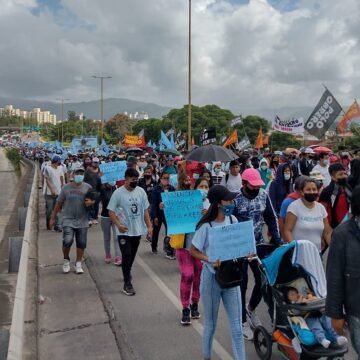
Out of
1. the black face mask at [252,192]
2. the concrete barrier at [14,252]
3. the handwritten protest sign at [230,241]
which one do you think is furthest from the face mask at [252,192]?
the concrete barrier at [14,252]

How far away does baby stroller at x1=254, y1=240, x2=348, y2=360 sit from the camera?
405 centimetres

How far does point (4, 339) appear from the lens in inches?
161

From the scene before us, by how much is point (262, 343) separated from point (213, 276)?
99 cm

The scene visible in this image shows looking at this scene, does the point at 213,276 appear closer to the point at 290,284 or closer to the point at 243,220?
the point at 290,284

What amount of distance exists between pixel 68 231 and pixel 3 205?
1467 cm

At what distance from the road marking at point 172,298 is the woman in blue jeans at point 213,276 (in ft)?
1.80

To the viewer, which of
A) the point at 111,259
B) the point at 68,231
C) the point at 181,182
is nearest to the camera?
the point at 181,182

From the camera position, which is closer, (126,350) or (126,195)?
(126,350)

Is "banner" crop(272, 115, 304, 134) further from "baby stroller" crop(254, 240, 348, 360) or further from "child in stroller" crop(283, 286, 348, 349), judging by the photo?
"child in stroller" crop(283, 286, 348, 349)

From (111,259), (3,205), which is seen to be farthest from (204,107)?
(111,259)

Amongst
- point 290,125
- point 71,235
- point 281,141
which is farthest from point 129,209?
point 281,141

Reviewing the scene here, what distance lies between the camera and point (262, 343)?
457 centimetres

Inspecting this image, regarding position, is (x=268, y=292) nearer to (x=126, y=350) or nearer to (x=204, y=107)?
(x=126, y=350)

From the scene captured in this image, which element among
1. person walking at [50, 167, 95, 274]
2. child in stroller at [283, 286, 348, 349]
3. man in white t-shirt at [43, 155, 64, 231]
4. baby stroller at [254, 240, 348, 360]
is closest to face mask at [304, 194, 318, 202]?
baby stroller at [254, 240, 348, 360]
